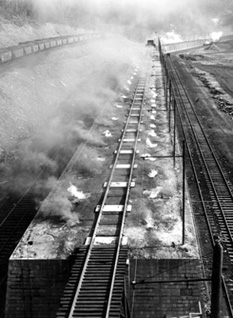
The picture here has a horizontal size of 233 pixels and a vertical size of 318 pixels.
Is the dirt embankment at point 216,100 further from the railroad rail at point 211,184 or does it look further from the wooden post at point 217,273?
the wooden post at point 217,273

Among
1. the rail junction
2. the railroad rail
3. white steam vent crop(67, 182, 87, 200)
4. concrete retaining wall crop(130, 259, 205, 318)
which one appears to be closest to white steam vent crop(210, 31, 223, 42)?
the railroad rail

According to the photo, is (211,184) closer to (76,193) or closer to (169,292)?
(76,193)

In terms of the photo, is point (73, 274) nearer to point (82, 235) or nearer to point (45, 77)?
point (82, 235)

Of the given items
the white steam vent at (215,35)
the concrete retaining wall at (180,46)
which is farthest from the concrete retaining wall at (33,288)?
the white steam vent at (215,35)

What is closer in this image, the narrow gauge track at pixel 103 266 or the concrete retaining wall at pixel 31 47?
the narrow gauge track at pixel 103 266

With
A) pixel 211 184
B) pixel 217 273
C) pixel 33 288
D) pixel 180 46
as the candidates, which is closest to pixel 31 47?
pixel 211 184

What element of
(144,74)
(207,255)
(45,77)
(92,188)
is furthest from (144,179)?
(144,74)
